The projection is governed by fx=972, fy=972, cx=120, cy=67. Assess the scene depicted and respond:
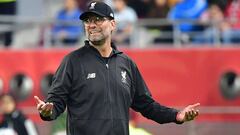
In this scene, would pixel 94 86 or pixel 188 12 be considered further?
pixel 188 12

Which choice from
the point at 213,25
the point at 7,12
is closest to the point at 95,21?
the point at 213,25

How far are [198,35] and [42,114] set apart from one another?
26.1 ft

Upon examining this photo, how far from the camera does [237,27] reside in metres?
14.5

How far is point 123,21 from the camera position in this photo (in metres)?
14.6

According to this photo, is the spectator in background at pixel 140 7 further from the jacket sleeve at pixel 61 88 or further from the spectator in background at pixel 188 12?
the jacket sleeve at pixel 61 88

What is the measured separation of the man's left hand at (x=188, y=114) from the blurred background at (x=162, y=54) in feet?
22.2

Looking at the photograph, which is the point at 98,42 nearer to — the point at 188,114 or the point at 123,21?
the point at 188,114

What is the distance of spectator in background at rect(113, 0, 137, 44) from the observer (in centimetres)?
1467

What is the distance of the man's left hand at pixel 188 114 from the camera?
25.4 ft

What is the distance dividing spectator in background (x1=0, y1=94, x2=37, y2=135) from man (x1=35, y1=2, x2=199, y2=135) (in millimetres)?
5957

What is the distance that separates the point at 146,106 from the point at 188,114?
1.30 ft

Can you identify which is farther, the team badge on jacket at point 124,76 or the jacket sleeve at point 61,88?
the team badge on jacket at point 124,76

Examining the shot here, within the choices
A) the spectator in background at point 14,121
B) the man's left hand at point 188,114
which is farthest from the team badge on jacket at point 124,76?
the spectator in background at point 14,121

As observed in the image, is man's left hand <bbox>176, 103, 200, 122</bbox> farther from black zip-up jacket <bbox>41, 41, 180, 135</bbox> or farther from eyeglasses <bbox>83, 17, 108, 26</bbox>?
eyeglasses <bbox>83, 17, 108, 26</bbox>
